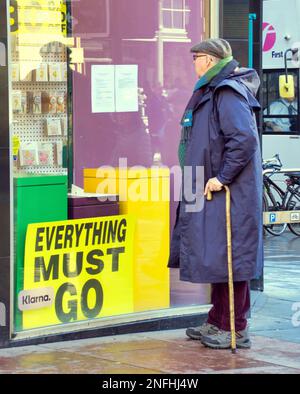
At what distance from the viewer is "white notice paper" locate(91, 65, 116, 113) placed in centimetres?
789

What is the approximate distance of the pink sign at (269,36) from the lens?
1705 cm

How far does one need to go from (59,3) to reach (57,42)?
0.95 feet

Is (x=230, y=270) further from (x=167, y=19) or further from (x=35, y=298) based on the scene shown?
(x=167, y=19)

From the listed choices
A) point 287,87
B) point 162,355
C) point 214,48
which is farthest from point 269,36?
point 162,355

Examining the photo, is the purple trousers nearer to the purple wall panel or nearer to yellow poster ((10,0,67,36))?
the purple wall panel

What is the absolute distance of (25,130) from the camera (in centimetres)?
747

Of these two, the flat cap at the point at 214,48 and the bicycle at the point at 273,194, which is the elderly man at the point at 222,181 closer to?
the flat cap at the point at 214,48

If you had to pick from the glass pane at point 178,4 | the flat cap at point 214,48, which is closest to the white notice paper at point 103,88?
the glass pane at point 178,4

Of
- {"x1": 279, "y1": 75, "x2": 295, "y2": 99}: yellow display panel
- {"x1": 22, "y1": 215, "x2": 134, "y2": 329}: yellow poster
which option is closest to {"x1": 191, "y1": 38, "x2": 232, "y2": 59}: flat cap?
{"x1": 22, "y1": 215, "x2": 134, "y2": 329}: yellow poster

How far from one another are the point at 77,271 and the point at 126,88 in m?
1.53

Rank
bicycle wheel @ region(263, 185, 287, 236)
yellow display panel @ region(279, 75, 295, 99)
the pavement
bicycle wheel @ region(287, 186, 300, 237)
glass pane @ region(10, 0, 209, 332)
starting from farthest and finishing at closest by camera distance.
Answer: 1. yellow display panel @ region(279, 75, 295, 99)
2. bicycle wheel @ region(287, 186, 300, 237)
3. bicycle wheel @ region(263, 185, 287, 236)
4. glass pane @ region(10, 0, 209, 332)
5. the pavement

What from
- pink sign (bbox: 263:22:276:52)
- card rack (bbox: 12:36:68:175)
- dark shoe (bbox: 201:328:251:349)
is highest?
pink sign (bbox: 263:22:276:52)

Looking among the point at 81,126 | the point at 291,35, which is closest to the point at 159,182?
the point at 81,126
